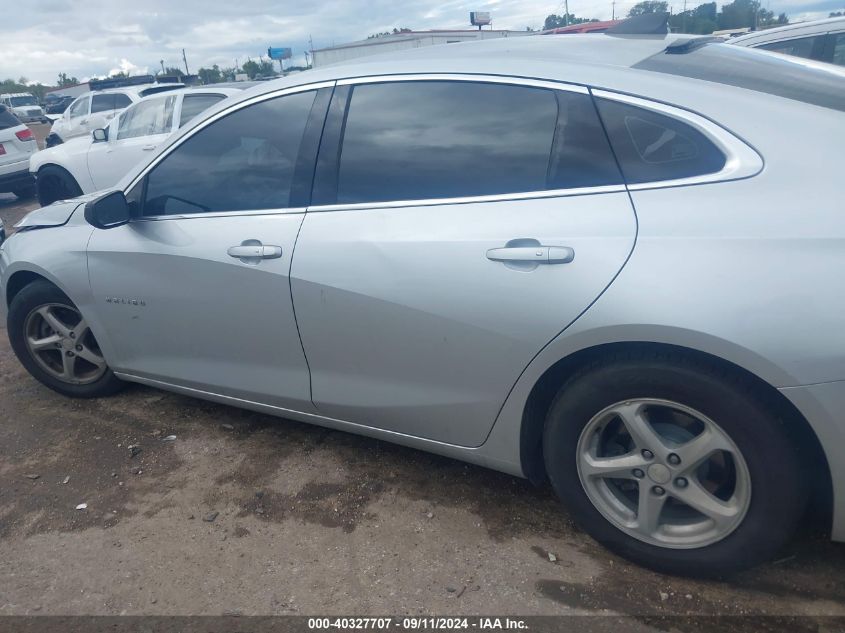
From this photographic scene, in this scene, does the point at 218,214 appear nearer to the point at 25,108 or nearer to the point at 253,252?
the point at 253,252

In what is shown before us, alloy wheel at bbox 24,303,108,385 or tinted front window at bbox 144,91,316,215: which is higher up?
tinted front window at bbox 144,91,316,215

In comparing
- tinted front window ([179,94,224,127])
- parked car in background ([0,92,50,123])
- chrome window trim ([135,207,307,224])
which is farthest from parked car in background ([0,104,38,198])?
parked car in background ([0,92,50,123])

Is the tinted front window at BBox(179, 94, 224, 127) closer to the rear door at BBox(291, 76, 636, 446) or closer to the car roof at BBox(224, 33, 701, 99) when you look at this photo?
the car roof at BBox(224, 33, 701, 99)

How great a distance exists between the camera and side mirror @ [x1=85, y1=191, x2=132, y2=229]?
127 inches

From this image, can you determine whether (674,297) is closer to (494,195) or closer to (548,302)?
(548,302)

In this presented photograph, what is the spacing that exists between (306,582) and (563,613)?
3.02 feet

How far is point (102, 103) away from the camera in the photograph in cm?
1448

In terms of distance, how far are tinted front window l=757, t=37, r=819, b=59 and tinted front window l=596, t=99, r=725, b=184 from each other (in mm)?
4592

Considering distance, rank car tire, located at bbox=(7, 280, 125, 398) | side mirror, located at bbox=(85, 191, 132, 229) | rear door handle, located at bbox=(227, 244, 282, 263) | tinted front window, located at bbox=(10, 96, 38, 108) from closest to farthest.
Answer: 1. rear door handle, located at bbox=(227, 244, 282, 263)
2. side mirror, located at bbox=(85, 191, 132, 229)
3. car tire, located at bbox=(7, 280, 125, 398)
4. tinted front window, located at bbox=(10, 96, 38, 108)

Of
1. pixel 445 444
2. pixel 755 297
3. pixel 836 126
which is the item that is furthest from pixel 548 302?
pixel 836 126

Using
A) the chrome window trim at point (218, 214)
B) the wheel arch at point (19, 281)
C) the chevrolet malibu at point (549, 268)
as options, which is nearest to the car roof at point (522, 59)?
the chevrolet malibu at point (549, 268)

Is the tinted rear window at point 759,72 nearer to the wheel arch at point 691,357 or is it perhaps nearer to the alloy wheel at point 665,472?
the wheel arch at point 691,357

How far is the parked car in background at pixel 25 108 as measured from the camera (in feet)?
119

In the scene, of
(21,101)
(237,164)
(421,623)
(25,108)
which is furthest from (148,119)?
(21,101)
